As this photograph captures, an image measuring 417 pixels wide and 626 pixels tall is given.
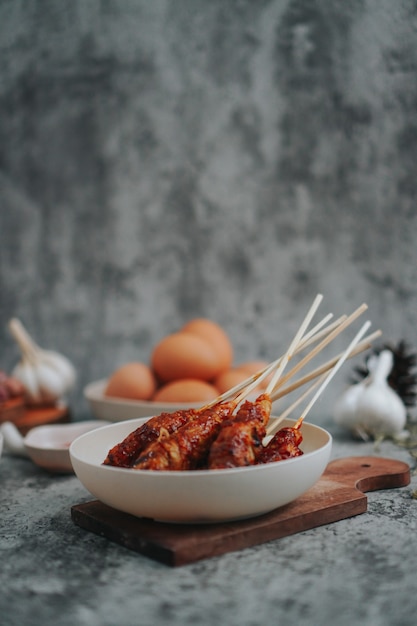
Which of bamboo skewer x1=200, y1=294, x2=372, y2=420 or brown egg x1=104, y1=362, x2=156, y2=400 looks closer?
bamboo skewer x1=200, y1=294, x2=372, y2=420

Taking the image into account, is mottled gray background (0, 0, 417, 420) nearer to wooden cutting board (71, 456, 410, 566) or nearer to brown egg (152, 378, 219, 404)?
brown egg (152, 378, 219, 404)

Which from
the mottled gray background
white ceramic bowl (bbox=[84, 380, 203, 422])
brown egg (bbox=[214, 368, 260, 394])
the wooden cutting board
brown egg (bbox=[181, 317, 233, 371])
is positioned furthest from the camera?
the mottled gray background

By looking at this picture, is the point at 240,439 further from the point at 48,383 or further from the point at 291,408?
the point at 48,383

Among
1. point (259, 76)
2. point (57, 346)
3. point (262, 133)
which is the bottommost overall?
point (57, 346)

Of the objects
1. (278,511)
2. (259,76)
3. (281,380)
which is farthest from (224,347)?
(259,76)

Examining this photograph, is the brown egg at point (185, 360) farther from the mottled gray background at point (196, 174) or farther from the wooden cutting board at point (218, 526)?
the mottled gray background at point (196, 174)

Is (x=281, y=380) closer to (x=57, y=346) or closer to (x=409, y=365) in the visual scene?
(x=409, y=365)

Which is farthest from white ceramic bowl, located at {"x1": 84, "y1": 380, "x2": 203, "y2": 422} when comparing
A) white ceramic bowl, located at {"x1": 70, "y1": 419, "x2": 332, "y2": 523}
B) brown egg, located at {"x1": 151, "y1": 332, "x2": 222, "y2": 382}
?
white ceramic bowl, located at {"x1": 70, "y1": 419, "x2": 332, "y2": 523}

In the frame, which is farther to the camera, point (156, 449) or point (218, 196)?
point (218, 196)
